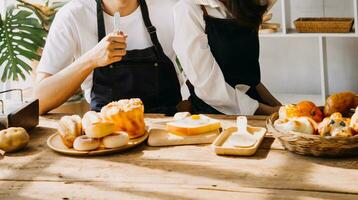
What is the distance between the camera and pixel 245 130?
1.78 m

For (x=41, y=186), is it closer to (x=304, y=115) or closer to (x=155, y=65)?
(x=304, y=115)

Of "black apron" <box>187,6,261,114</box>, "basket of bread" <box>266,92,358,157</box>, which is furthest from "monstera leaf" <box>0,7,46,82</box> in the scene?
"basket of bread" <box>266,92,358,157</box>

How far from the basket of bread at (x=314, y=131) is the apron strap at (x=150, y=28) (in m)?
0.88

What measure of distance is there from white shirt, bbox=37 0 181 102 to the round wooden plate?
663 mm

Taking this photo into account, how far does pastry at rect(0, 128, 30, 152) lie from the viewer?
1.74m

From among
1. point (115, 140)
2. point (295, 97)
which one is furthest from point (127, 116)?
point (295, 97)

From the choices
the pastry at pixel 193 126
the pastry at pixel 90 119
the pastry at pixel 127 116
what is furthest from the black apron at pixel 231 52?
the pastry at pixel 90 119

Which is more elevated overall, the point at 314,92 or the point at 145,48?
the point at 145,48

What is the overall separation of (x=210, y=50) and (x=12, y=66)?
5.12 ft

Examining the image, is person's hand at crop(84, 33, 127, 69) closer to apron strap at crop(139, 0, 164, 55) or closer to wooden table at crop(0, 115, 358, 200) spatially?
apron strap at crop(139, 0, 164, 55)

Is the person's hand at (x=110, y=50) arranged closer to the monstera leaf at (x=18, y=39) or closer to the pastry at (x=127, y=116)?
the pastry at (x=127, y=116)

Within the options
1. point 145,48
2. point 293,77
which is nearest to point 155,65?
point 145,48

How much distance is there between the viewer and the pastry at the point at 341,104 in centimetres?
175

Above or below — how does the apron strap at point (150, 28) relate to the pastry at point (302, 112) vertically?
above
